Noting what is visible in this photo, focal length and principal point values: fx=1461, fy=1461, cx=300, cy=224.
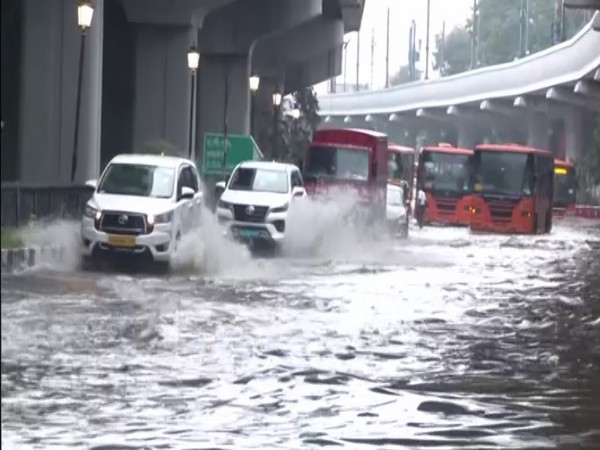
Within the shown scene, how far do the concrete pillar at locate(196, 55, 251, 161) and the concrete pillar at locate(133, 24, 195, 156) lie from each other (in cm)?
884

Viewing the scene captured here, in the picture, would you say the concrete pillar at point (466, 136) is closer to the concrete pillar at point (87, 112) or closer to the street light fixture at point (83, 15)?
the concrete pillar at point (87, 112)

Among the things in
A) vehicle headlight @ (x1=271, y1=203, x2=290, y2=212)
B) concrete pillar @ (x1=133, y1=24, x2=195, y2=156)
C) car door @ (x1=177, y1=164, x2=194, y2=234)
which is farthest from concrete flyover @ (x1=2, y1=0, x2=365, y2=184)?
vehicle headlight @ (x1=271, y1=203, x2=290, y2=212)

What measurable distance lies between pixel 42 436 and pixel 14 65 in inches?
243

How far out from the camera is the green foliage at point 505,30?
9962 cm

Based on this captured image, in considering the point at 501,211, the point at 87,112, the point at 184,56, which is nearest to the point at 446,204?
the point at 501,211

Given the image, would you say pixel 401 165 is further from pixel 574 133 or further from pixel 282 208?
pixel 282 208

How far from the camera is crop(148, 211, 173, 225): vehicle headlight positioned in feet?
68.9

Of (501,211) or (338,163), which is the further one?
(501,211)

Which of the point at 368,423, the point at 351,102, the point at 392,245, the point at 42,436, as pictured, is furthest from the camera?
the point at 351,102

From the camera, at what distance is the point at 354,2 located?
53.8 metres

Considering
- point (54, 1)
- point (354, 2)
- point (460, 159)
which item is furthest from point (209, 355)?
point (460, 159)

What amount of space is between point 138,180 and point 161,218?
111 centimetres

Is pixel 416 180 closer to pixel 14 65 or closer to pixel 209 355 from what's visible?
pixel 209 355

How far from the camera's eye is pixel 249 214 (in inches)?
1184
